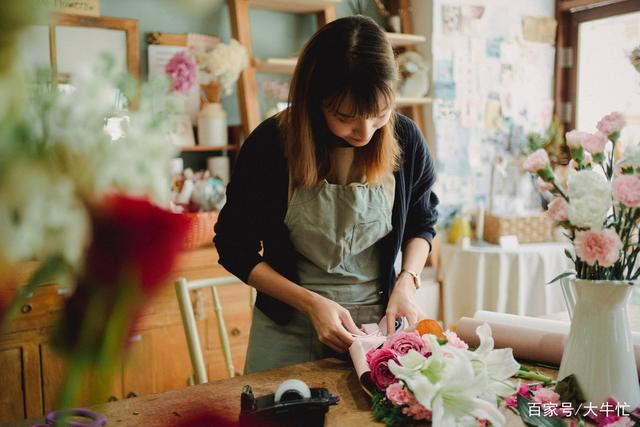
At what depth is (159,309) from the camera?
29 centimetres

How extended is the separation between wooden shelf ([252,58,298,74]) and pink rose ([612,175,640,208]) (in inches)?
97.4

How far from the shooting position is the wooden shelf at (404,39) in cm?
370

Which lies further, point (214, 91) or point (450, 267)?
point (450, 267)

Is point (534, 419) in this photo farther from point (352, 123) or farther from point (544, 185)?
point (352, 123)

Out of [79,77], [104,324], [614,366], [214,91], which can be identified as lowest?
[614,366]

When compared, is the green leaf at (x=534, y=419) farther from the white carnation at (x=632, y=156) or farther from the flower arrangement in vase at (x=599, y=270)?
the white carnation at (x=632, y=156)

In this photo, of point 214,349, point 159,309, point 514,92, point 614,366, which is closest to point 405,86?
point 514,92

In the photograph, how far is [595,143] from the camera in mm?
1057

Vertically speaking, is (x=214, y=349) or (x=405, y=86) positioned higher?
(x=405, y=86)

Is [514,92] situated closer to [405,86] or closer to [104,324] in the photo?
[405,86]

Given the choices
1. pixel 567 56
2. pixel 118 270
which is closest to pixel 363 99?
pixel 118 270

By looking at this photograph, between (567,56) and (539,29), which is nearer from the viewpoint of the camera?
(539,29)

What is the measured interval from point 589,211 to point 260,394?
688 mm

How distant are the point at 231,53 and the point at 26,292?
294 cm
